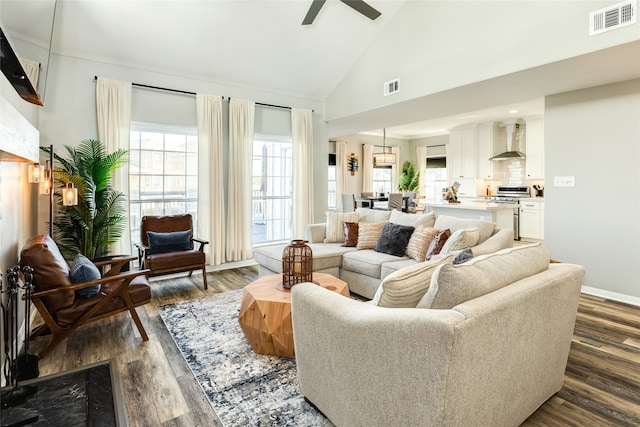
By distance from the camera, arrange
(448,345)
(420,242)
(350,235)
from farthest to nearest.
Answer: (350,235)
(420,242)
(448,345)

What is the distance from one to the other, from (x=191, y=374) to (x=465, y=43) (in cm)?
438

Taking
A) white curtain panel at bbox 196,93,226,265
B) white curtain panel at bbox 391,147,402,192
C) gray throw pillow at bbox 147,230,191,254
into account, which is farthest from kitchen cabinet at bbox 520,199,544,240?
gray throw pillow at bbox 147,230,191,254

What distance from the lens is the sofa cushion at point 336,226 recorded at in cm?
472

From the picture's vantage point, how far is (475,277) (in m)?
1.49

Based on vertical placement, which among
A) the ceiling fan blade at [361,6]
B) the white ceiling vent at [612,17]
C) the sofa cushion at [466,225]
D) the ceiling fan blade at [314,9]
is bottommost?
the sofa cushion at [466,225]

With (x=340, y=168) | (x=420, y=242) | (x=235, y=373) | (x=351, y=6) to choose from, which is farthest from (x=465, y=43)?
(x=340, y=168)

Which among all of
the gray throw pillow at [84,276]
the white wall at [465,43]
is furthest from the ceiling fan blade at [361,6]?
the gray throw pillow at [84,276]

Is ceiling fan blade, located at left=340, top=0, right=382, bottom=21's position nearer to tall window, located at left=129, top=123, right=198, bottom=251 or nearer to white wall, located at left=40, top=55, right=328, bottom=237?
white wall, located at left=40, top=55, right=328, bottom=237

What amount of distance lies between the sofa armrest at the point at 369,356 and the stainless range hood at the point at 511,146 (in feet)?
26.1

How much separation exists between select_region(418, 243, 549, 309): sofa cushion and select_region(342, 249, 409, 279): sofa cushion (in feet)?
6.21

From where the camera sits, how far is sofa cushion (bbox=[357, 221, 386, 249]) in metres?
4.27

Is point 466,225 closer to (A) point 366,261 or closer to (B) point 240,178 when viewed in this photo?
(A) point 366,261

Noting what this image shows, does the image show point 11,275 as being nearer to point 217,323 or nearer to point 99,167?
point 217,323

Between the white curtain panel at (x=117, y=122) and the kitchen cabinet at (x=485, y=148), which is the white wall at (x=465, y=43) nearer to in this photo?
the white curtain panel at (x=117, y=122)
